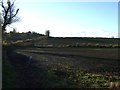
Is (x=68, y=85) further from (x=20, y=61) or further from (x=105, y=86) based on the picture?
(x=20, y=61)

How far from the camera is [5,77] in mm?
16516

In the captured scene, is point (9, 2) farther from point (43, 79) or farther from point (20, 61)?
point (43, 79)

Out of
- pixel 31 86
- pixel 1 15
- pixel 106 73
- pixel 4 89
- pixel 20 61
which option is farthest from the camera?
pixel 1 15

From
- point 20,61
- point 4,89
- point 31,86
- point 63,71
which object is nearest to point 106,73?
point 63,71

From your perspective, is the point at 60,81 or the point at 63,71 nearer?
the point at 60,81

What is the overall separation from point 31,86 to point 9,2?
39.1 metres

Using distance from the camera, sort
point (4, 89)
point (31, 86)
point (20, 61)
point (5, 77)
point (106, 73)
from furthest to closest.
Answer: point (20, 61)
point (106, 73)
point (5, 77)
point (31, 86)
point (4, 89)

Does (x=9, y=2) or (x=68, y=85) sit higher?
(x=9, y=2)

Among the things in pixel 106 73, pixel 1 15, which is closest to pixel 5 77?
pixel 106 73

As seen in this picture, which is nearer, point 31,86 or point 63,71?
point 31,86

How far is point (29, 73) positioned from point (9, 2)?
34679mm

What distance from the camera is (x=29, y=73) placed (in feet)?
64.2

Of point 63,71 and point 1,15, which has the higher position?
point 1,15

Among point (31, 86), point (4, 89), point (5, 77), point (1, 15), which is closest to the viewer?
A: point (4, 89)
